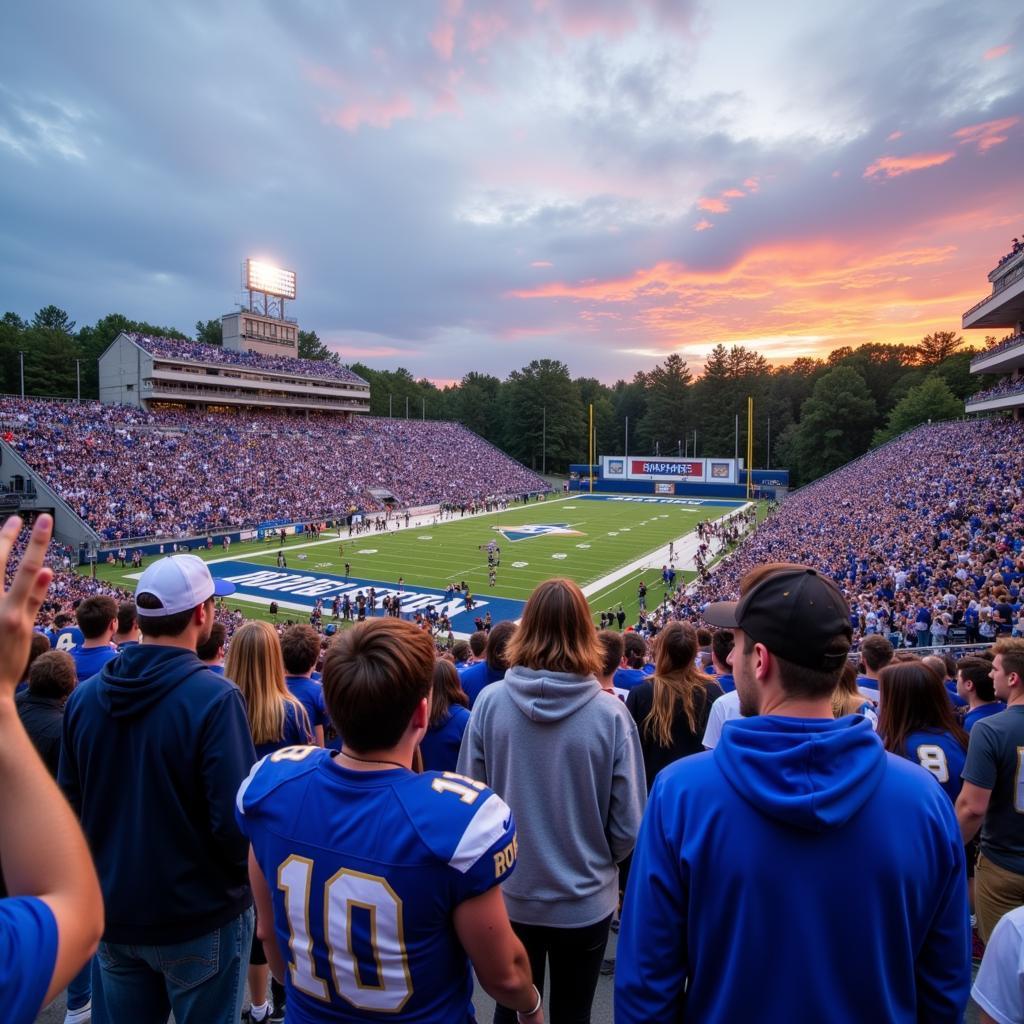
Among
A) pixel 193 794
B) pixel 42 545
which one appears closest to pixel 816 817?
pixel 42 545

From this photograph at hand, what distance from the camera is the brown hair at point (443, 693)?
3758 millimetres

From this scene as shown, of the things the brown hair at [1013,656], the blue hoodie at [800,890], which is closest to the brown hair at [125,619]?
the blue hoodie at [800,890]

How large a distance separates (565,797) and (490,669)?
2.21 meters

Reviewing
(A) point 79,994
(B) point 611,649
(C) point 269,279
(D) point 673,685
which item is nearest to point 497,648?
(B) point 611,649

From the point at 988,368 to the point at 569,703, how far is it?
47793mm

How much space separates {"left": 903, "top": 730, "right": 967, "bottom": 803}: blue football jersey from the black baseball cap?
2453 millimetres

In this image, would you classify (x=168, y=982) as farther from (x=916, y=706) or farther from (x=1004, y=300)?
(x=1004, y=300)

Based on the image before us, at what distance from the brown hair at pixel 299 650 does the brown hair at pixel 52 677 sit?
4.19ft

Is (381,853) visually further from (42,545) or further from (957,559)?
(957,559)

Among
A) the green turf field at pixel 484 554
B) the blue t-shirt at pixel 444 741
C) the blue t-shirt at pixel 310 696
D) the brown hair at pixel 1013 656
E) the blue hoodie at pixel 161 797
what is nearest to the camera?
the blue hoodie at pixel 161 797

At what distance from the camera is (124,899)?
2.55m

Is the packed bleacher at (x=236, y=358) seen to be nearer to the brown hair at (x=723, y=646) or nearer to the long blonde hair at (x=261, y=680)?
the long blonde hair at (x=261, y=680)

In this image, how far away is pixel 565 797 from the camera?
107 inches

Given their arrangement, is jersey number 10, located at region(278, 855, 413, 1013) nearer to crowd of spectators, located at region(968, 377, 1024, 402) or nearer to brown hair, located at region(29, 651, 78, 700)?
brown hair, located at region(29, 651, 78, 700)
